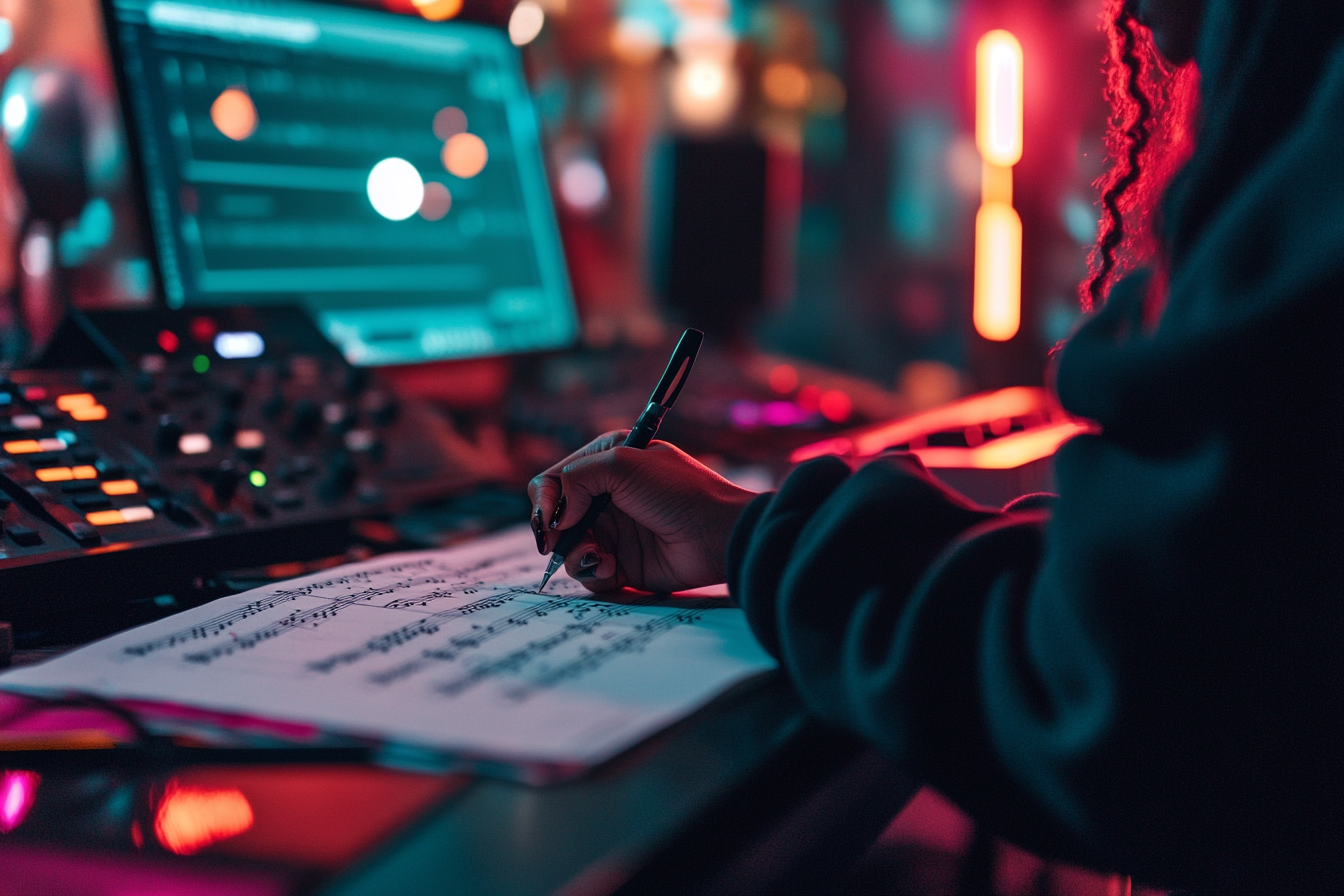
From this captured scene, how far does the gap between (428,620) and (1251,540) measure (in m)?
0.34

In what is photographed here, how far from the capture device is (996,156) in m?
2.50

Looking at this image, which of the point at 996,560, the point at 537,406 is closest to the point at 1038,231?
the point at 537,406

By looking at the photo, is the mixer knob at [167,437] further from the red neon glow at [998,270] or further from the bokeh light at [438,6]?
Answer: the red neon glow at [998,270]

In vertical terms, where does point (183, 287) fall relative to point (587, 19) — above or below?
below

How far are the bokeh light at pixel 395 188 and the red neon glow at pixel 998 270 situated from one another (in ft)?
6.12

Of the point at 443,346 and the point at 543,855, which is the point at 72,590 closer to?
the point at 543,855

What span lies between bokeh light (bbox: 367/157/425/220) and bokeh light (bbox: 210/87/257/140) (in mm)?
129

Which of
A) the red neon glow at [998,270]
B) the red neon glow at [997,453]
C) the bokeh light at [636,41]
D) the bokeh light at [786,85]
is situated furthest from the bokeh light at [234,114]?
the red neon glow at [998,270]

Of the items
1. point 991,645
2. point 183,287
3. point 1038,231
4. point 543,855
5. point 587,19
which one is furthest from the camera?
point 1038,231

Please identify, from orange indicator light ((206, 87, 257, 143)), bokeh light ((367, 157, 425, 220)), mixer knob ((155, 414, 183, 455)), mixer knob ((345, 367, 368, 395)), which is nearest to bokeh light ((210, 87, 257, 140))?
orange indicator light ((206, 87, 257, 143))

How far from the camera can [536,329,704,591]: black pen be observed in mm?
555

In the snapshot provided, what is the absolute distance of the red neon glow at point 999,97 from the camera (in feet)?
8.00

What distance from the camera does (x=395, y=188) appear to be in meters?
1.01

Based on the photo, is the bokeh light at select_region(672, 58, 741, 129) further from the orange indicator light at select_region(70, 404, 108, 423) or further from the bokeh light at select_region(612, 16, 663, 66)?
the orange indicator light at select_region(70, 404, 108, 423)
